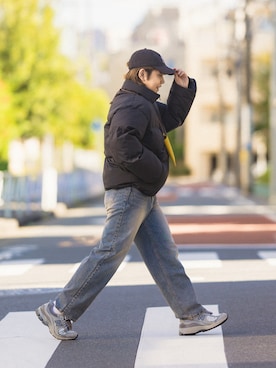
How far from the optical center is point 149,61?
8164 millimetres

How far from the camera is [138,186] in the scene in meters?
8.18

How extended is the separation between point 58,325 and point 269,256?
682 cm

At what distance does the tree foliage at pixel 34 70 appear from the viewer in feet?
151

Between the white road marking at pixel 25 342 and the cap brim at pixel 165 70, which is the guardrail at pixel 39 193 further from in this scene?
the cap brim at pixel 165 70

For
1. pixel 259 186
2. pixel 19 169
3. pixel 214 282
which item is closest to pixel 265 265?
pixel 214 282

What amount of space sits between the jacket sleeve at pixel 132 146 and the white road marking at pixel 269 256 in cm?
568

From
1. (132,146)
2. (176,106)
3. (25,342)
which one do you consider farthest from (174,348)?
(176,106)

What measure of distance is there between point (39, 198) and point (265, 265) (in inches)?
689

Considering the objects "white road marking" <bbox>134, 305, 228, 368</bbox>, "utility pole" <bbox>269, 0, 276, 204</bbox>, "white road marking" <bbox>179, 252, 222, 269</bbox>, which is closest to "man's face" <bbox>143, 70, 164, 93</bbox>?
"white road marking" <bbox>134, 305, 228, 368</bbox>

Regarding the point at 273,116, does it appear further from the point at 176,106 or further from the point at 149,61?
the point at 149,61

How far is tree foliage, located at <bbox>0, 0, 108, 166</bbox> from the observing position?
45938mm

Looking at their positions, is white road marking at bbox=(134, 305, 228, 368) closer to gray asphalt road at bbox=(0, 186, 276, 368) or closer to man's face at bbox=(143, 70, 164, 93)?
gray asphalt road at bbox=(0, 186, 276, 368)

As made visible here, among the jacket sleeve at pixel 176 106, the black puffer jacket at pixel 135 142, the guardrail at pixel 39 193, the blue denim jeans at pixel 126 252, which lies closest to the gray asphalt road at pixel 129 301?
the blue denim jeans at pixel 126 252

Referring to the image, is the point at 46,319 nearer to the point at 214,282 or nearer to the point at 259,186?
the point at 214,282
